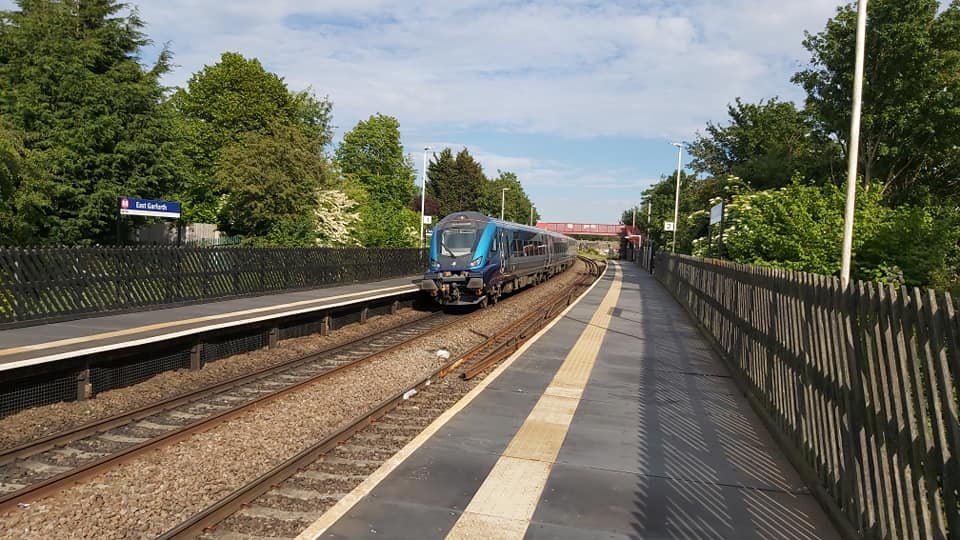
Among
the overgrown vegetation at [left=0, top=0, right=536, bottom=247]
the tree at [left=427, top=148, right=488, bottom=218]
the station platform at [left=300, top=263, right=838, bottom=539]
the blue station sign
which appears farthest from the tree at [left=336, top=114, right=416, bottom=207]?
the station platform at [left=300, top=263, right=838, bottom=539]

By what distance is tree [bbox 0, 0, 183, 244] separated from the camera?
2530cm

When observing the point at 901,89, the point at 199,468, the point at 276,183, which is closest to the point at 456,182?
the point at 276,183

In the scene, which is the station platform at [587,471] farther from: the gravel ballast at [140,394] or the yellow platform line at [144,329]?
the yellow platform line at [144,329]

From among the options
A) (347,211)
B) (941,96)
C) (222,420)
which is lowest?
(222,420)

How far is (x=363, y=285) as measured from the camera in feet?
76.0

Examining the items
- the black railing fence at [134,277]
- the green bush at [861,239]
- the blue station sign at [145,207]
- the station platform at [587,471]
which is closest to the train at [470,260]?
the black railing fence at [134,277]

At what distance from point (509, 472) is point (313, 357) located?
699 cm

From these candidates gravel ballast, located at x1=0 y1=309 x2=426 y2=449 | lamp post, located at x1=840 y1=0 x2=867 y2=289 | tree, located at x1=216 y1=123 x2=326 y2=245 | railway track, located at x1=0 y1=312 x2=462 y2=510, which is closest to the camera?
railway track, located at x1=0 y1=312 x2=462 y2=510

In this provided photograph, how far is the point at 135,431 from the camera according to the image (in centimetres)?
747

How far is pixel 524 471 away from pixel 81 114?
1078 inches

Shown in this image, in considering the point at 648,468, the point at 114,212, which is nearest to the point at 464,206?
the point at 114,212

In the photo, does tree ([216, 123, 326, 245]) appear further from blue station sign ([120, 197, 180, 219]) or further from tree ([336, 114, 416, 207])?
tree ([336, 114, 416, 207])

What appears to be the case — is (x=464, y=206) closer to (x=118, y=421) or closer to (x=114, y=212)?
(x=114, y=212)

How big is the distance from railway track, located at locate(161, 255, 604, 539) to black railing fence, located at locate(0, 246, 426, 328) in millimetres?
7417
